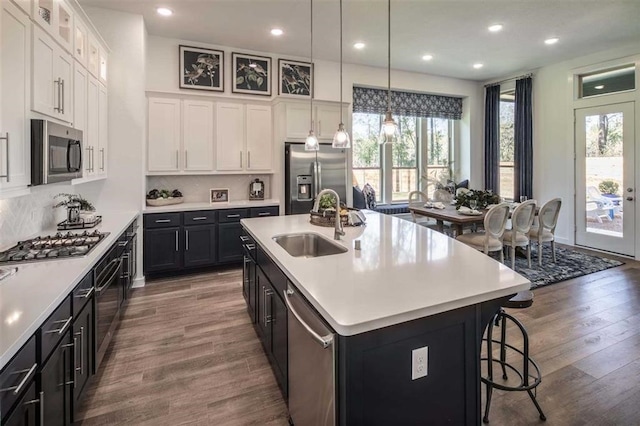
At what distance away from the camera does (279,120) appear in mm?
5004

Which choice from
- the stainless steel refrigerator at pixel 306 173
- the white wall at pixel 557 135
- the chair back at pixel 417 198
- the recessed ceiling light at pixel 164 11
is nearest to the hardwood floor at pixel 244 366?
the stainless steel refrigerator at pixel 306 173

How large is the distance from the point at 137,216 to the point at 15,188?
2217mm

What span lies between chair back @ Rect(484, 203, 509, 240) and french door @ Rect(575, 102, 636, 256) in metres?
2.67

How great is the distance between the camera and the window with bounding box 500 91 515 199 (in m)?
6.86

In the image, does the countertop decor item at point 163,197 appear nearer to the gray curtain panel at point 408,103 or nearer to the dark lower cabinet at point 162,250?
the dark lower cabinet at point 162,250

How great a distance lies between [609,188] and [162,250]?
682cm

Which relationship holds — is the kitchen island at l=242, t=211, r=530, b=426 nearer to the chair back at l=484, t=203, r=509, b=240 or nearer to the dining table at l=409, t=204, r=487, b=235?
the chair back at l=484, t=203, r=509, b=240

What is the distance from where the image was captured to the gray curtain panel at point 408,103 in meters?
6.31

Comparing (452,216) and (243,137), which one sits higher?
(243,137)

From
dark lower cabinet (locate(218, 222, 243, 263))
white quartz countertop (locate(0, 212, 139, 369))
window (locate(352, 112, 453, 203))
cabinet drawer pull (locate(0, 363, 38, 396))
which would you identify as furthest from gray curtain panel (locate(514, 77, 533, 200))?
cabinet drawer pull (locate(0, 363, 38, 396))

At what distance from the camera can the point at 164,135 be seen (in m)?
4.56

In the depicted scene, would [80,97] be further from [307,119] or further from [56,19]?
[307,119]

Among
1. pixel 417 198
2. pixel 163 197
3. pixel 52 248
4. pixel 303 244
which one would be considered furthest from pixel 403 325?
pixel 417 198

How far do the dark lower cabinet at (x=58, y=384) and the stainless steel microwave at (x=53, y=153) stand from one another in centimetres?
107
